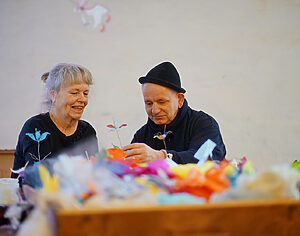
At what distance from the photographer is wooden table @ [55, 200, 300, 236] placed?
1.90 feet

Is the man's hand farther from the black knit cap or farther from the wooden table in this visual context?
the wooden table

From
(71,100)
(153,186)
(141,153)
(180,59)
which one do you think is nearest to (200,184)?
(153,186)

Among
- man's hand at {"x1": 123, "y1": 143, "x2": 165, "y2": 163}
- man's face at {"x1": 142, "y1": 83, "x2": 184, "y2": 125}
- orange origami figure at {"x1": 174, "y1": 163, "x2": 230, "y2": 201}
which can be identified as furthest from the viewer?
man's face at {"x1": 142, "y1": 83, "x2": 184, "y2": 125}

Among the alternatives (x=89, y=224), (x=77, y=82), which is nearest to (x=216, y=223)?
(x=89, y=224)

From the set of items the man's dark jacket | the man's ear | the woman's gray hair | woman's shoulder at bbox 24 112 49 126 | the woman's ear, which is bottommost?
the man's dark jacket

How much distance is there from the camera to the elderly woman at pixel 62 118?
1972 mm

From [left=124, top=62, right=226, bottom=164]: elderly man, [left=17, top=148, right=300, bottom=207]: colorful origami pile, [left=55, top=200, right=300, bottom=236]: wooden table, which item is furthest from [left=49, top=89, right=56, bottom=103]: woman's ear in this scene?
[left=55, top=200, right=300, bottom=236]: wooden table

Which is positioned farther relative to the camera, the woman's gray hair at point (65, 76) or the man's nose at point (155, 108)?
the woman's gray hair at point (65, 76)

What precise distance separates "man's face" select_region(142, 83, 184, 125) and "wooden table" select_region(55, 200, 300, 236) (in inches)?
47.0

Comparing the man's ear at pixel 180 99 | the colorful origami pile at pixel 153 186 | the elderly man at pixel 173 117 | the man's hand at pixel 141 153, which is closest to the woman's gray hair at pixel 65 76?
the elderly man at pixel 173 117

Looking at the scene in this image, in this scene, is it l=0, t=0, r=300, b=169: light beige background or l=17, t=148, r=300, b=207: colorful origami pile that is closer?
l=17, t=148, r=300, b=207: colorful origami pile

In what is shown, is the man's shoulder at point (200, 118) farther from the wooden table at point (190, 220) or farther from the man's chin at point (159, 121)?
the wooden table at point (190, 220)

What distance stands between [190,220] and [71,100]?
5.02ft

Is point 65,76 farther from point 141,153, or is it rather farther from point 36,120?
point 141,153
